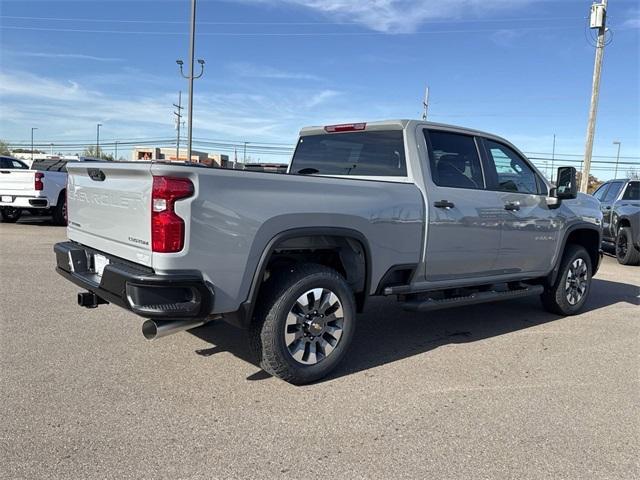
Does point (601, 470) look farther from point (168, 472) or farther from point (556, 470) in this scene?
point (168, 472)

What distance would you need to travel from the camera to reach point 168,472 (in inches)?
110

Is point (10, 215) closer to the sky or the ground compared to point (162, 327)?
closer to the ground

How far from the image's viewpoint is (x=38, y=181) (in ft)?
42.3

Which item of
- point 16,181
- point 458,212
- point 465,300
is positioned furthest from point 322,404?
→ point 16,181

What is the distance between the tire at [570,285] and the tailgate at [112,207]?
15.9 ft

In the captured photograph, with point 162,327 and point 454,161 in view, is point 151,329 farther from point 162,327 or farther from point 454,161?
point 454,161

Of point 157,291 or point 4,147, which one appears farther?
point 4,147

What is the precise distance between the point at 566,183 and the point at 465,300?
1.96 metres

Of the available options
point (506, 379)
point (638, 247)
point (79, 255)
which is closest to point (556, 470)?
point (506, 379)

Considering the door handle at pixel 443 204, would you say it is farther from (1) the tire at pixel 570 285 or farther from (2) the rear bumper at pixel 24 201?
(2) the rear bumper at pixel 24 201

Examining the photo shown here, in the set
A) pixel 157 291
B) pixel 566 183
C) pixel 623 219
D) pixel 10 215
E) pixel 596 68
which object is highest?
pixel 596 68

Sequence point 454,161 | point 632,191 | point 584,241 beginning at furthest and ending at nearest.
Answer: point 632,191 → point 584,241 → point 454,161

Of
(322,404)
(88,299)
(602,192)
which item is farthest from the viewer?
(602,192)

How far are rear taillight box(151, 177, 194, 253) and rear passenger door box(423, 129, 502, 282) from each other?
2.24 meters
